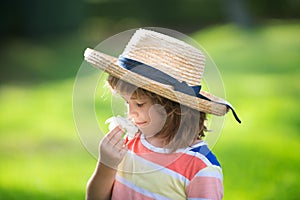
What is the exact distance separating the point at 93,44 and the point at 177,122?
37.3 feet

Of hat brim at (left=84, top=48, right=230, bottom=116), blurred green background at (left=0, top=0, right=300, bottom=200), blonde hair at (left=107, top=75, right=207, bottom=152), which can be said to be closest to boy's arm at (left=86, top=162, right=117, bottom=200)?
blonde hair at (left=107, top=75, right=207, bottom=152)

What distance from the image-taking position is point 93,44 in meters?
13.6

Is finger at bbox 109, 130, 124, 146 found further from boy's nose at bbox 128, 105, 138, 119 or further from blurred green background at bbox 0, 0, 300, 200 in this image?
blurred green background at bbox 0, 0, 300, 200

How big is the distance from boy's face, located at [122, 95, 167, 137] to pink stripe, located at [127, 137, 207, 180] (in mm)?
109

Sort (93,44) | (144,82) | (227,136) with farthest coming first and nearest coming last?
(93,44), (227,136), (144,82)

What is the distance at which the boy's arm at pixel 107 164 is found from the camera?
2338mm

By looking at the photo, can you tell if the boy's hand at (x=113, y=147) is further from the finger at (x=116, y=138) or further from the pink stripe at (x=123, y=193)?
the pink stripe at (x=123, y=193)

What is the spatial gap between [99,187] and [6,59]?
10.0 meters

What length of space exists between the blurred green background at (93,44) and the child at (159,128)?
1.93m

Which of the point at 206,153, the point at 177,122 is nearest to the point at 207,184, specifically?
the point at 206,153

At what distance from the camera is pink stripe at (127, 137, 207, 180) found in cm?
233

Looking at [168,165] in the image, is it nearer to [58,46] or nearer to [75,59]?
[75,59]

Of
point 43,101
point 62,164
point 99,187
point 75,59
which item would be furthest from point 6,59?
point 99,187

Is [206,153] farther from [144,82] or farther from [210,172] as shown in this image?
[144,82]
